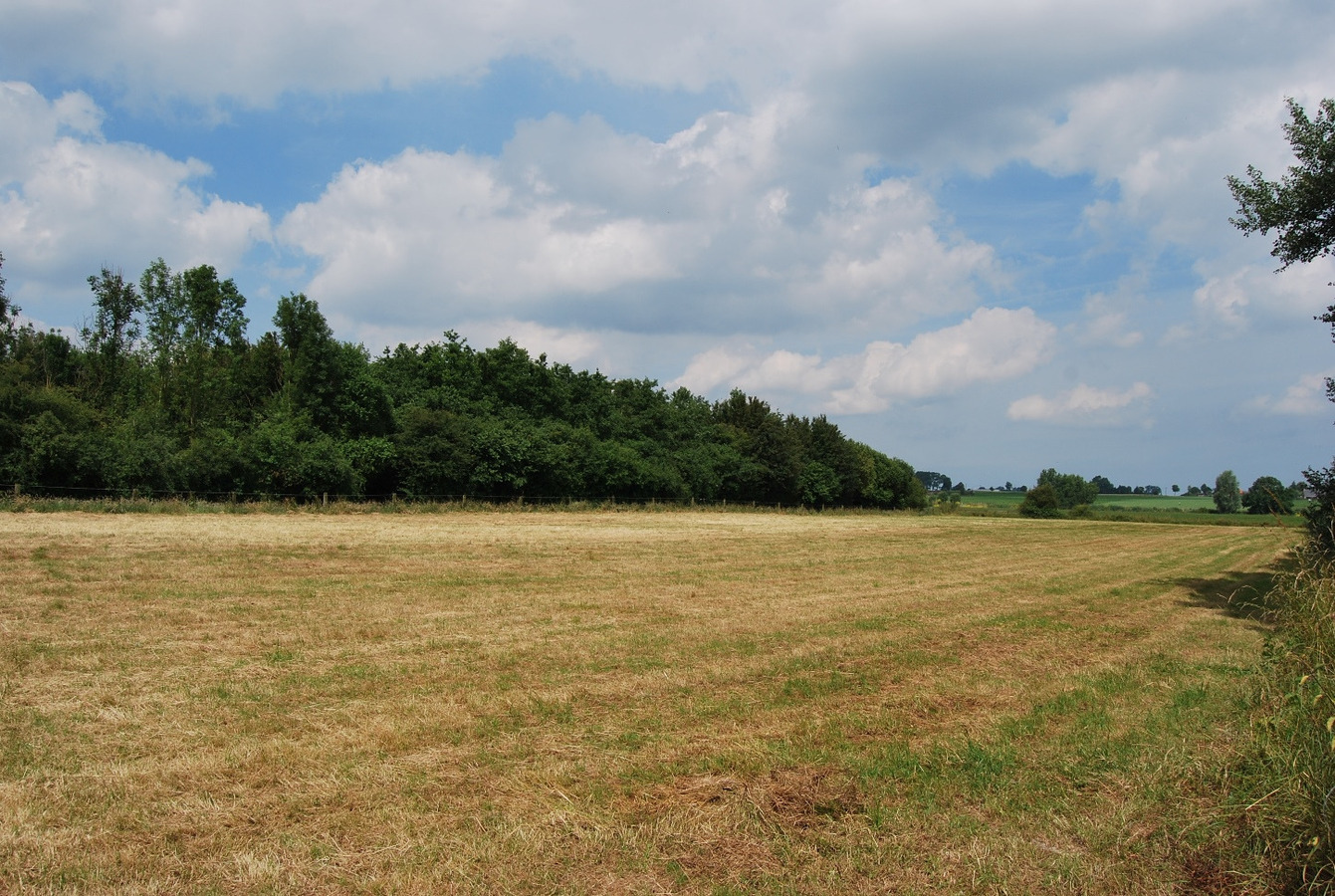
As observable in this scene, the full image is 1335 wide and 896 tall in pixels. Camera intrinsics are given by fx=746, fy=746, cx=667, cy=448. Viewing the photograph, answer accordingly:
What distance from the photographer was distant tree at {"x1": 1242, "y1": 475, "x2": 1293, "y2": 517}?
7.11 meters

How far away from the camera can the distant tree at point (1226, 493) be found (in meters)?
81.7

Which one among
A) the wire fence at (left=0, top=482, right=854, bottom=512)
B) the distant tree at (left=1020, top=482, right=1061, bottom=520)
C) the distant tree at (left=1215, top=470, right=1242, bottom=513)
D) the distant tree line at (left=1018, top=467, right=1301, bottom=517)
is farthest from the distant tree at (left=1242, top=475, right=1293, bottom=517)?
the distant tree at (left=1020, top=482, right=1061, bottom=520)

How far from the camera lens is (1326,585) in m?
6.62

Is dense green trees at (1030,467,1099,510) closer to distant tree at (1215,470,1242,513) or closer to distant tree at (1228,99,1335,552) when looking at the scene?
distant tree at (1215,470,1242,513)

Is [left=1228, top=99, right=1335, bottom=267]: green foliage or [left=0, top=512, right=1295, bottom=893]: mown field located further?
[left=1228, top=99, right=1335, bottom=267]: green foliage

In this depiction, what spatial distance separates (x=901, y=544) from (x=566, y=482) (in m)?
30.3

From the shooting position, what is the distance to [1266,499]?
8102mm

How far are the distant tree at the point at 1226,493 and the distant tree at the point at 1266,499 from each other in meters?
84.9

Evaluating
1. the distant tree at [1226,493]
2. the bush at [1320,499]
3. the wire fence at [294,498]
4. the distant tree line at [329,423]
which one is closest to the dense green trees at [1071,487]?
the distant tree at [1226,493]

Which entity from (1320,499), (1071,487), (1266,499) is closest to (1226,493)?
(1071,487)

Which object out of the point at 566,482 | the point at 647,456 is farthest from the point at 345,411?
the point at 647,456

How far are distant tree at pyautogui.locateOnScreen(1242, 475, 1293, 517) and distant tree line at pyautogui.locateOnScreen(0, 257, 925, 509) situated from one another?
4548 cm

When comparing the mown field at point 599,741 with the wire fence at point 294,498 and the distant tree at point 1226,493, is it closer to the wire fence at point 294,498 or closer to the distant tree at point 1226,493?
the wire fence at point 294,498

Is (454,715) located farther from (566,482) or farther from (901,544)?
(566,482)
